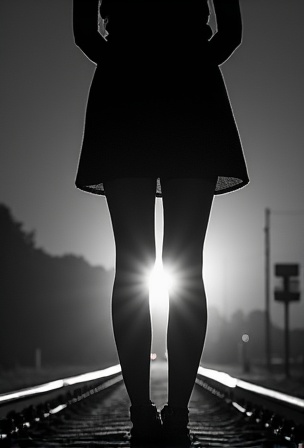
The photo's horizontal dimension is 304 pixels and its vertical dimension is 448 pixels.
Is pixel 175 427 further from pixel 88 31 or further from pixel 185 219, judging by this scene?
pixel 88 31

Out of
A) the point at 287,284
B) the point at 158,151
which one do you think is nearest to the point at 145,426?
the point at 158,151

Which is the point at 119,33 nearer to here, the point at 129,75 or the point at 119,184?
the point at 129,75

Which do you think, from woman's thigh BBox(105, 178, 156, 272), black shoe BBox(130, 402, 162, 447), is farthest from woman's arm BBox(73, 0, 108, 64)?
black shoe BBox(130, 402, 162, 447)

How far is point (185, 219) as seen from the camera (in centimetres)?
402

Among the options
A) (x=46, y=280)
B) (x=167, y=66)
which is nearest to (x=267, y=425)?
(x=167, y=66)

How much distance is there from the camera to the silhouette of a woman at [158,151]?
402cm

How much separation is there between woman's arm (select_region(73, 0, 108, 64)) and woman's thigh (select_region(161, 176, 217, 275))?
0.65 meters

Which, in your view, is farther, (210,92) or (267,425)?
(267,425)

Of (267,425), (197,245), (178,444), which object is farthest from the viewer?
(267,425)

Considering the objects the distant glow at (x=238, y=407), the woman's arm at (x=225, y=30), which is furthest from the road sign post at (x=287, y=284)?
the woman's arm at (x=225, y=30)

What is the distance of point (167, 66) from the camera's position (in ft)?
13.5

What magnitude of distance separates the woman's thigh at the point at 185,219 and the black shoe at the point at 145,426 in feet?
2.05

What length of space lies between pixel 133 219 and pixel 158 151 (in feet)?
1.02

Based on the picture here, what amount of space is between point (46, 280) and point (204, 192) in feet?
249
